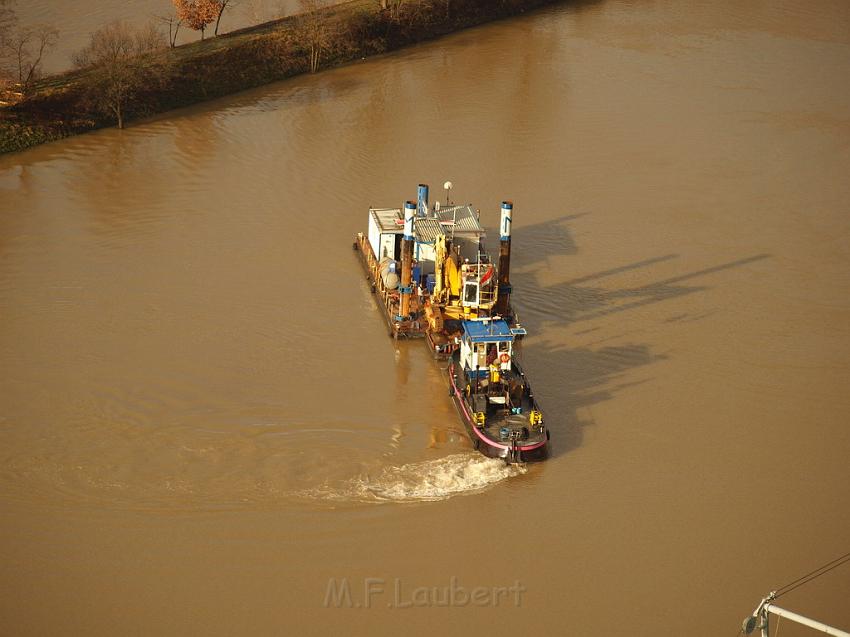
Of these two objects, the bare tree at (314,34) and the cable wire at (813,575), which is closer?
the cable wire at (813,575)

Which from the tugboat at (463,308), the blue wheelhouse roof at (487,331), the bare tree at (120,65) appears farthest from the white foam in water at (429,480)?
the bare tree at (120,65)

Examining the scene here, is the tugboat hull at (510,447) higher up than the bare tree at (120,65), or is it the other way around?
the bare tree at (120,65)

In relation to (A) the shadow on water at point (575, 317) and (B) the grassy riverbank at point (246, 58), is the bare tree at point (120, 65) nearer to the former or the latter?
(B) the grassy riverbank at point (246, 58)

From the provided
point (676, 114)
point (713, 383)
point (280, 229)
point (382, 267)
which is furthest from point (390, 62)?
point (713, 383)

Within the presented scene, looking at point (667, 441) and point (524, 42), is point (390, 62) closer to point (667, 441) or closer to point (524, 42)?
point (524, 42)

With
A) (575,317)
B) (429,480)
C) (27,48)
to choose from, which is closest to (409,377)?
(429,480)

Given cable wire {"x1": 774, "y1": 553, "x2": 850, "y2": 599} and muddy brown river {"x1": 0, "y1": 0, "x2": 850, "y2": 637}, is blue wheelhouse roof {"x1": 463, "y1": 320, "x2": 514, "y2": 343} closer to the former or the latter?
muddy brown river {"x1": 0, "y1": 0, "x2": 850, "y2": 637}
